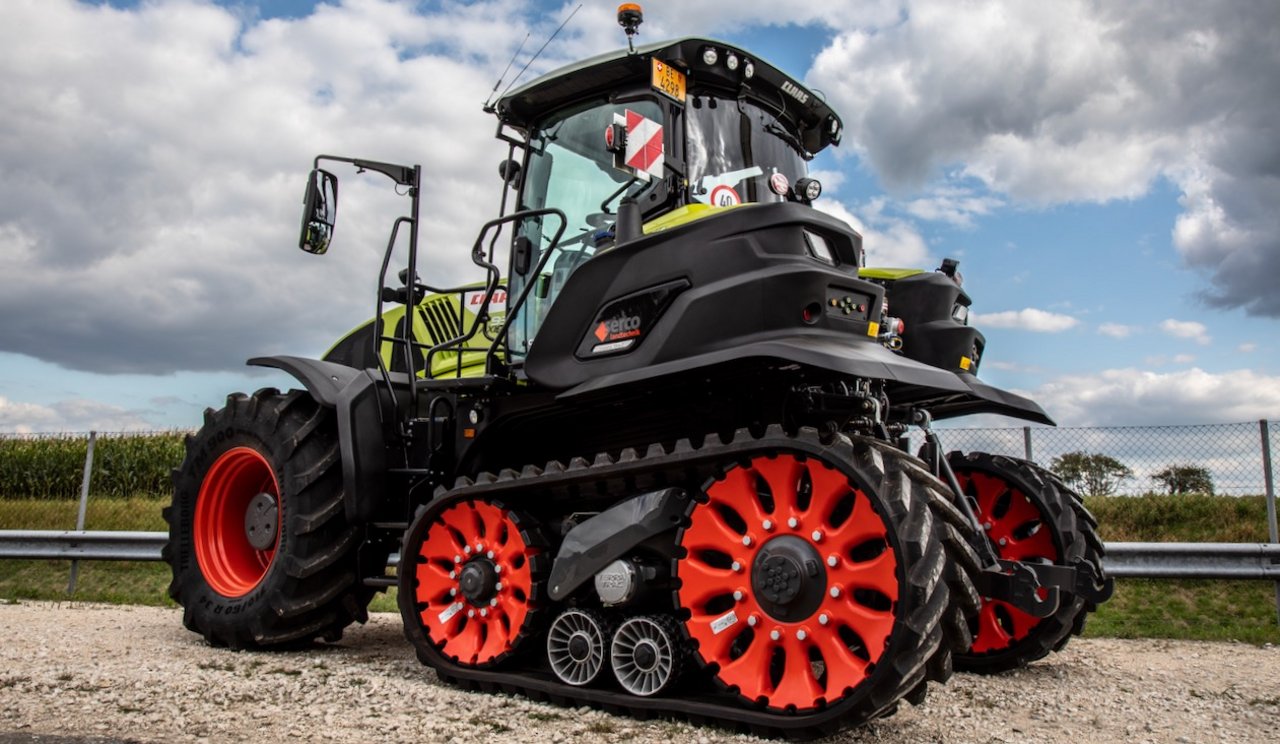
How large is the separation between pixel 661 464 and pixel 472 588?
4.27 ft

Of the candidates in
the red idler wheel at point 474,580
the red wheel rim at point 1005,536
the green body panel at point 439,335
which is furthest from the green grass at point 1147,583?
the red idler wheel at point 474,580

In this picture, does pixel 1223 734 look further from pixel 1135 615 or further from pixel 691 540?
pixel 1135 615

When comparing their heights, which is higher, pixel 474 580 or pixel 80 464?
pixel 80 464

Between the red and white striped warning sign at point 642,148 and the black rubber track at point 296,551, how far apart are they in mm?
2685

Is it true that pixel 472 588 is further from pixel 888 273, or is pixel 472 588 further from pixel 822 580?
pixel 888 273

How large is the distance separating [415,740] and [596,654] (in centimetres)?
101

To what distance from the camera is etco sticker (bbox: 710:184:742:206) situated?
5.27 metres

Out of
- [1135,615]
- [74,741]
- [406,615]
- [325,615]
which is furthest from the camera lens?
[1135,615]

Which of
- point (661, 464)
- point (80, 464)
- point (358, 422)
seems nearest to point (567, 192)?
point (358, 422)

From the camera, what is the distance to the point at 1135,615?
327 inches

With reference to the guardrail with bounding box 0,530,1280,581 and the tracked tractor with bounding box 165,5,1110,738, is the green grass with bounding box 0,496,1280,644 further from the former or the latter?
the tracked tractor with bounding box 165,5,1110,738

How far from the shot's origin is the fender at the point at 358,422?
5922 mm

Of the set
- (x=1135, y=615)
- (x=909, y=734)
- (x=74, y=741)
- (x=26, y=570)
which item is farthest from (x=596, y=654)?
(x=26, y=570)

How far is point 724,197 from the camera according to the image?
5320 millimetres
